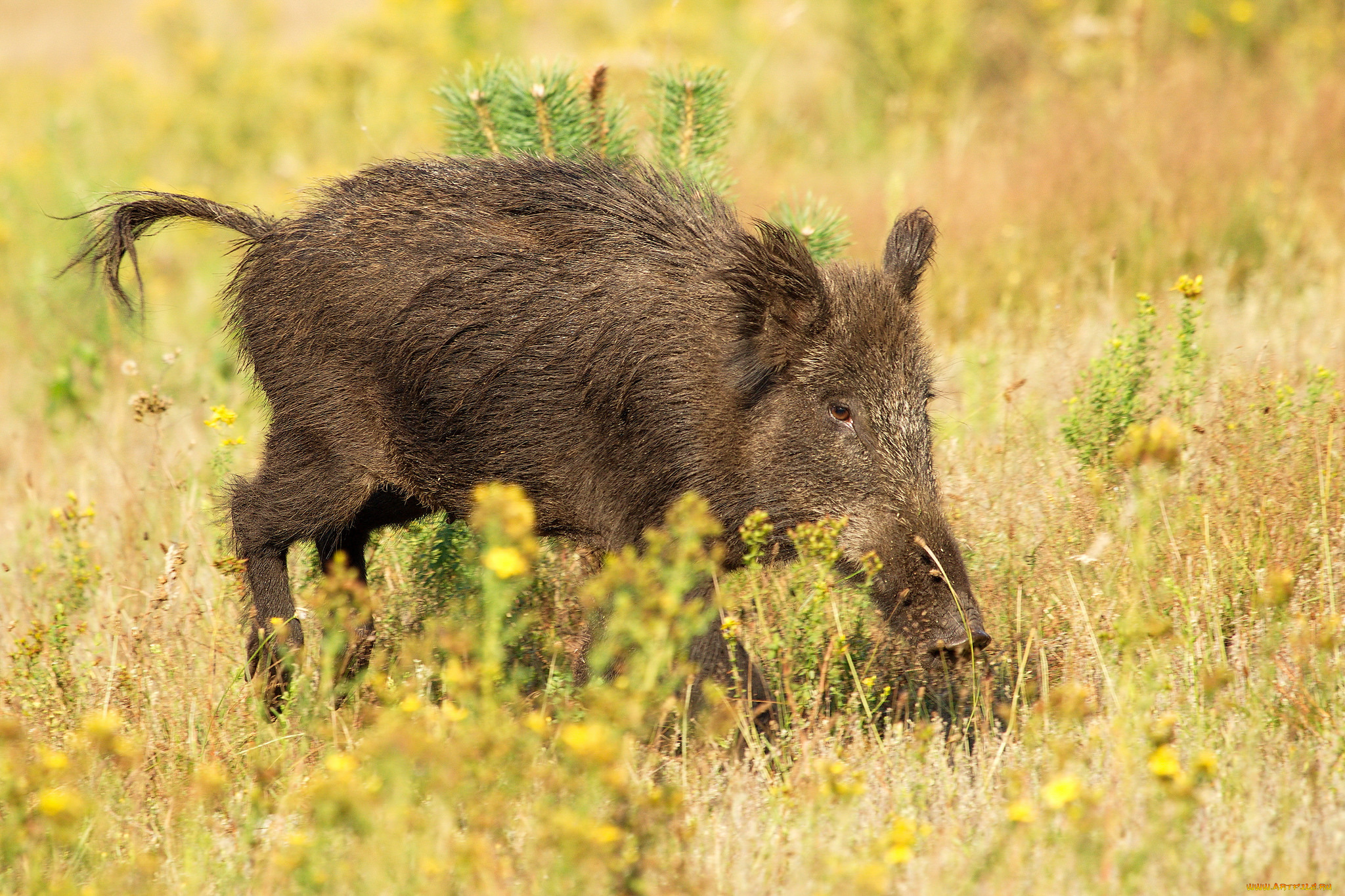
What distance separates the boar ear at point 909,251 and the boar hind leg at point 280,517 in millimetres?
1946

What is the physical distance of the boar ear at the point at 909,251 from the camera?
4129 mm

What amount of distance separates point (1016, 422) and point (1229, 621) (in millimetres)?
1644

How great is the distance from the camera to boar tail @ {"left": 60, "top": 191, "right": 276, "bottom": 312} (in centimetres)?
420

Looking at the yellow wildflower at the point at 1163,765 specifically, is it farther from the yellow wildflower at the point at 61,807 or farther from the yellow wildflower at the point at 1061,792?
the yellow wildflower at the point at 61,807

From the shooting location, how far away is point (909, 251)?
4156 mm

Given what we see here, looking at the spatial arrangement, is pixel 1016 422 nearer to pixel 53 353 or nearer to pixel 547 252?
pixel 547 252

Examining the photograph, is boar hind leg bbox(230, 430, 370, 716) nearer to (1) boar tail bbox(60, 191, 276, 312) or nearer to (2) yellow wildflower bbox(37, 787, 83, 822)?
(1) boar tail bbox(60, 191, 276, 312)

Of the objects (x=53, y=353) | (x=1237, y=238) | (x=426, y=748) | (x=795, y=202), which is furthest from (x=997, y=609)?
(x=53, y=353)

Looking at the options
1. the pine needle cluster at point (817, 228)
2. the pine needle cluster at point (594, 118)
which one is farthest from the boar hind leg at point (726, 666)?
the pine needle cluster at point (594, 118)

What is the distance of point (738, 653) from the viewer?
146 inches

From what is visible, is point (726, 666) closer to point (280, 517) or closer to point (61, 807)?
point (280, 517)

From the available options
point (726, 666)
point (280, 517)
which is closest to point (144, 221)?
point (280, 517)

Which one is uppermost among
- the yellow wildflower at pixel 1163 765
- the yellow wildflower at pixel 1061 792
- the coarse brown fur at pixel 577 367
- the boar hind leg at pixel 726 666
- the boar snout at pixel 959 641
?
the coarse brown fur at pixel 577 367

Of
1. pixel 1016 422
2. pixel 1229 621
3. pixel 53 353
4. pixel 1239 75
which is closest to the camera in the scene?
pixel 1229 621
